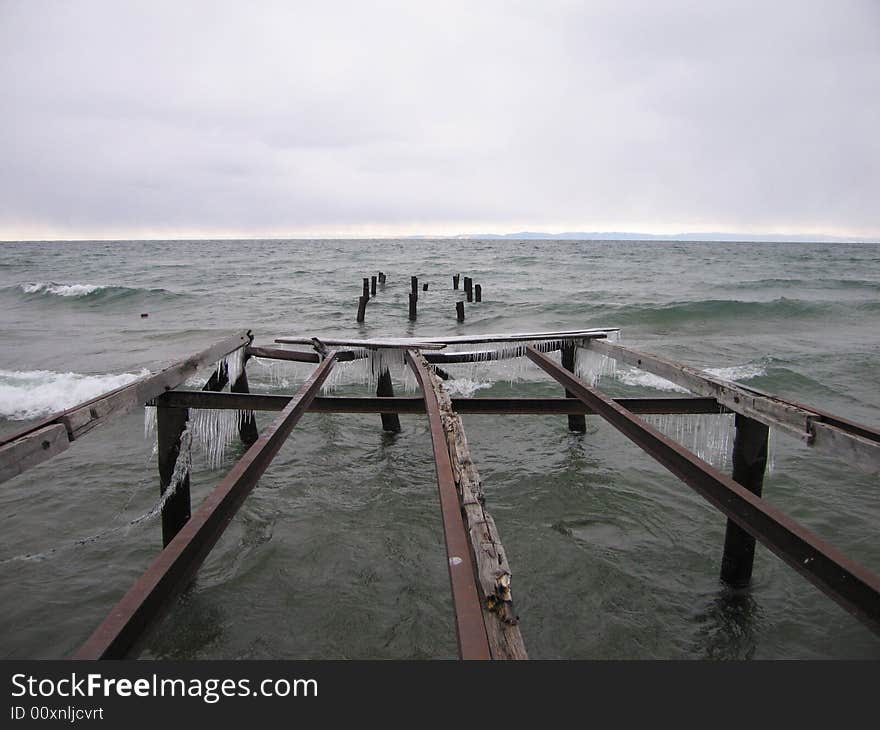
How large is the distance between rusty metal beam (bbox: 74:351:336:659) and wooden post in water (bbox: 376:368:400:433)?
13.4ft

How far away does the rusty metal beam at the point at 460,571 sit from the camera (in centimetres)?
160

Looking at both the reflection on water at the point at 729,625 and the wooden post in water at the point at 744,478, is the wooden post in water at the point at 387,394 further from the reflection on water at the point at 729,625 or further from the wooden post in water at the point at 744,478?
the reflection on water at the point at 729,625

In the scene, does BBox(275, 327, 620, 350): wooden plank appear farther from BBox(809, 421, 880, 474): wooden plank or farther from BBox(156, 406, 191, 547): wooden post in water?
BBox(809, 421, 880, 474): wooden plank

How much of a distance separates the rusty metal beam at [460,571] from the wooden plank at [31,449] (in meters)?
2.31

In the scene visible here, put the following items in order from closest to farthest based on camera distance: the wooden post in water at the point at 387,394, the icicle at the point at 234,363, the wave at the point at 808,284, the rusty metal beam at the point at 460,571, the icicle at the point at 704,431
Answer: the rusty metal beam at the point at 460,571 < the icicle at the point at 704,431 < the icicle at the point at 234,363 < the wooden post in water at the point at 387,394 < the wave at the point at 808,284

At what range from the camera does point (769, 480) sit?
621 cm

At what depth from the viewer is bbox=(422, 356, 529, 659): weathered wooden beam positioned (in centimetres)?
163

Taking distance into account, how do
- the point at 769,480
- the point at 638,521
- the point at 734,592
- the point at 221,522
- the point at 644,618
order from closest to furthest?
the point at 221,522
the point at 644,618
the point at 734,592
the point at 638,521
the point at 769,480

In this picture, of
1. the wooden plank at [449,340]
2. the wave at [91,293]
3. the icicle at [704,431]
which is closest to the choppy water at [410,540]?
the icicle at [704,431]

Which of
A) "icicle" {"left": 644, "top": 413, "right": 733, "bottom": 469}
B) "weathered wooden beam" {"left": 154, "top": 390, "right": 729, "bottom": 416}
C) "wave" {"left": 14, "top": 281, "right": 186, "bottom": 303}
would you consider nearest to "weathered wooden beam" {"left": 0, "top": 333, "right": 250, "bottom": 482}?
"weathered wooden beam" {"left": 154, "top": 390, "right": 729, "bottom": 416}

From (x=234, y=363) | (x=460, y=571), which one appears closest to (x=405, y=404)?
(x=234, y=363)
